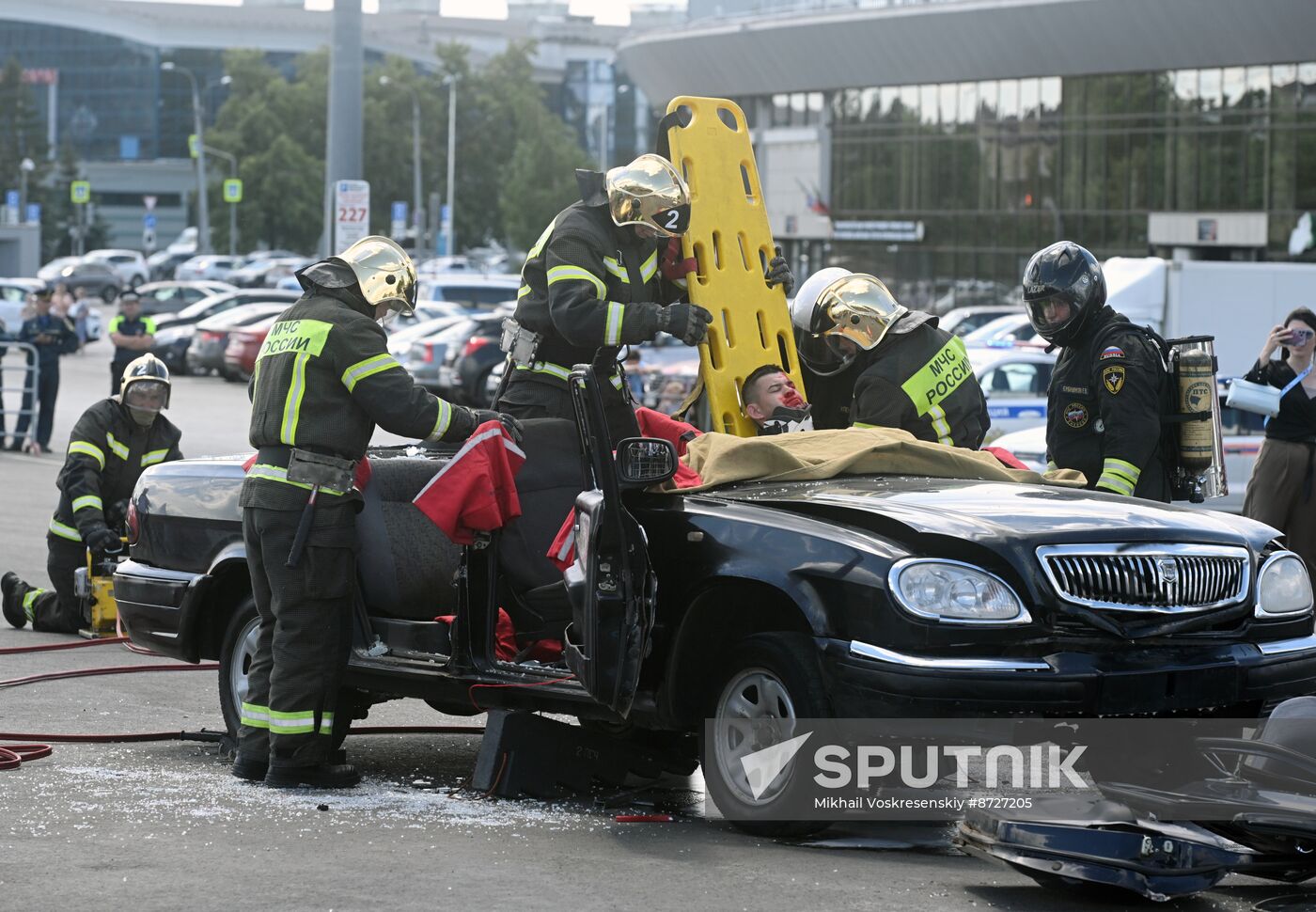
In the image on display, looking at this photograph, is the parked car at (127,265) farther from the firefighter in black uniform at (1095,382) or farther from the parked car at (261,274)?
the firefighter in black uniform at (1095,382)

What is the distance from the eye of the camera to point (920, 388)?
746 cm

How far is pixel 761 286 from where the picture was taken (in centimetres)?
837

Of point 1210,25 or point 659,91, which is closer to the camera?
point 1210,25

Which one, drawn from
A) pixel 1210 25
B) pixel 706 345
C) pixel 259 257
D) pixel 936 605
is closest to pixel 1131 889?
pixel 936 605

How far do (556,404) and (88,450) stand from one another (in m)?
4.02

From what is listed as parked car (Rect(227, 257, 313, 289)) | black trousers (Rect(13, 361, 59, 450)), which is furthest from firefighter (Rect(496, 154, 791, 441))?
parked car (Rect(227, 257, 313, 289))

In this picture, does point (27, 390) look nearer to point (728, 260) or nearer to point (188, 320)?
point (728, 260)

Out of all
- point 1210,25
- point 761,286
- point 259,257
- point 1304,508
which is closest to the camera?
point 761,286

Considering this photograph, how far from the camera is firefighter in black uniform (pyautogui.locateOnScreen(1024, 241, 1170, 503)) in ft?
25.1

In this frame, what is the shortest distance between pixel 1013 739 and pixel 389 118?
82.2 metres

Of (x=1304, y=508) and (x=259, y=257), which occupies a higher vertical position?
(x=259, y=257)

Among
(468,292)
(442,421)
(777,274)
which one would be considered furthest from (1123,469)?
(468,292)

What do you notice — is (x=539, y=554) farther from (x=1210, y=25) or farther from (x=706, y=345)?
(x=1210, y=25)

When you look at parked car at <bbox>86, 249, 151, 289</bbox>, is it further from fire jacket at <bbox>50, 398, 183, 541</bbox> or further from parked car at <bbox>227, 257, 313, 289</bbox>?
fire jacket at <bbox>50, 398, 183, 541</bbox>
